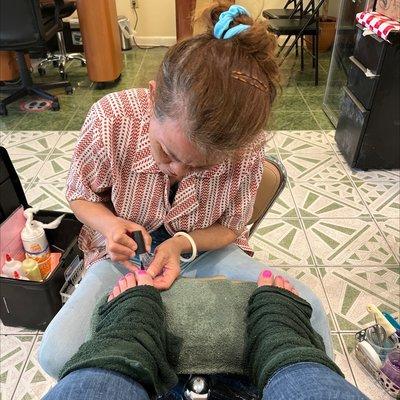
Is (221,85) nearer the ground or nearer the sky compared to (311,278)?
nearer the sky

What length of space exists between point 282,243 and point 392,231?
45 cm

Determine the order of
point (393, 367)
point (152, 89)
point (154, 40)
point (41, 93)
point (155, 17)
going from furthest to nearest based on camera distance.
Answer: point (154, 40)
point (155, 17)
point (41, 93)
point (393, 367)
point (152, 89)

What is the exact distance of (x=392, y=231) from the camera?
1.58 metres

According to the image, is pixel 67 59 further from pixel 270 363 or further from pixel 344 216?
pixel 270 363

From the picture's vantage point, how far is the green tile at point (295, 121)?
2348mm

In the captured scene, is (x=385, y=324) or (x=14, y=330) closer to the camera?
(x=385, y=324)

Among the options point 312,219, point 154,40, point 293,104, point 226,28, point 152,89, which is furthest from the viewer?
point 154,40

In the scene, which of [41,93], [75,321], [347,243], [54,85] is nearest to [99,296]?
[75,321]

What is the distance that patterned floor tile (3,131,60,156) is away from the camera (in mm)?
2070

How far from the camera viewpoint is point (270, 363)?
0.57 metres

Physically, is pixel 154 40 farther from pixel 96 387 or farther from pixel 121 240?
pixel 96 387

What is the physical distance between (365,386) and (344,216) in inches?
29.6

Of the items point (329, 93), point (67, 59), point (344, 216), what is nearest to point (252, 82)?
point (344, 216)

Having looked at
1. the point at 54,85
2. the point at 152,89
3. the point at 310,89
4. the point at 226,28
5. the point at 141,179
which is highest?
the point at 226,28
